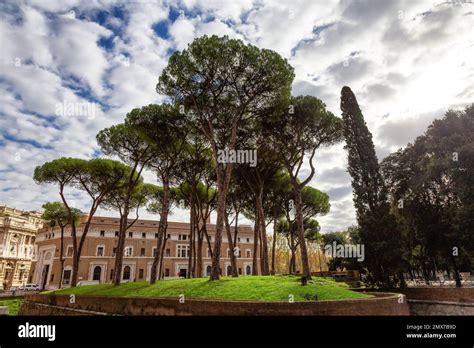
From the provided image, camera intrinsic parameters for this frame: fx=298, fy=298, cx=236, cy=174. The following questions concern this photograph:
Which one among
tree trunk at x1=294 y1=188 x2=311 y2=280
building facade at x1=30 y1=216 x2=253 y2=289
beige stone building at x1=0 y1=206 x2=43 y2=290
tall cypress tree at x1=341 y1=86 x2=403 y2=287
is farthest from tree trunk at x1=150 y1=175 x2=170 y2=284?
beige stone building at x1=0 y1=206 x2=43 y2=290

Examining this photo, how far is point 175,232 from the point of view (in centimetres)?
5588

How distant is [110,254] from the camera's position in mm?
50062

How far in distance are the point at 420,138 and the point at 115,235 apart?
4693 centimetres

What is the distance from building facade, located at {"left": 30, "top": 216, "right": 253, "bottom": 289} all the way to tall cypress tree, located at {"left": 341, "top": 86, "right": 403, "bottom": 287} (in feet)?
111

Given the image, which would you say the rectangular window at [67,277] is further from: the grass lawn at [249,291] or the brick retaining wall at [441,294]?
the brick retaining wall at [441,294]

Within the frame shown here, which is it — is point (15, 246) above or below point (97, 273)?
above

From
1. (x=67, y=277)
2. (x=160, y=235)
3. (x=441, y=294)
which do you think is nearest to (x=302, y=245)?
(x=441, y=294)

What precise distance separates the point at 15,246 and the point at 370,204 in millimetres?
71188

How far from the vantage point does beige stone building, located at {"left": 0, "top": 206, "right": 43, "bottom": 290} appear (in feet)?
198

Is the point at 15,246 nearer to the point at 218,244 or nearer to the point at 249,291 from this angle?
the point at 218,244

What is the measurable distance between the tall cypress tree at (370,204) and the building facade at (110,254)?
111 feet

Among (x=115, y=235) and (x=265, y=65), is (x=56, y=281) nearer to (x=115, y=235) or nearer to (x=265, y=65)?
(x=115, y=235)

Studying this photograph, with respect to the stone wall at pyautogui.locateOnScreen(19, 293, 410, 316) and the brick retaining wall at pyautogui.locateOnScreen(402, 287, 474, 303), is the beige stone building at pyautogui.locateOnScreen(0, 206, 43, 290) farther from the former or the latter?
the brick retaining wall at pyautogui.locateOnScreen(402, 287, 474, 303)
